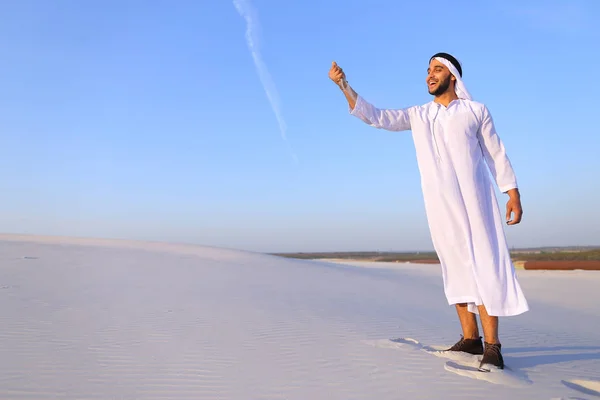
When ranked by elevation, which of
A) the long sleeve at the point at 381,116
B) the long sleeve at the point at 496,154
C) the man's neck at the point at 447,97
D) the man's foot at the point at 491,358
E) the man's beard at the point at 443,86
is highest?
the man's beard at the point at 443,86

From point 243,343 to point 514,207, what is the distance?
2553 millimetres

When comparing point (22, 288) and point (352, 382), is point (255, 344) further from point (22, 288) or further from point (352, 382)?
point (22, 288)

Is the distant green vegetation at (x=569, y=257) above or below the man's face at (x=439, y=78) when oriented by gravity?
below

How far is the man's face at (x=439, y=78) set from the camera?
379cm

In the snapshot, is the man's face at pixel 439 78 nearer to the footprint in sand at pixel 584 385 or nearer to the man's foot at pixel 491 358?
the man's foot at pixel 491 358

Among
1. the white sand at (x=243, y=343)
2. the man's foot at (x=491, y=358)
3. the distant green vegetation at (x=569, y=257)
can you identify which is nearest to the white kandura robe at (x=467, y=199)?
Result: the man's foot at (x=491, y=358)

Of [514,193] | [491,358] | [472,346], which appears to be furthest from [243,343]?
[514,193]

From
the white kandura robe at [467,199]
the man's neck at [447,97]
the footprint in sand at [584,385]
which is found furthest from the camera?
the man's neck at [447,97]

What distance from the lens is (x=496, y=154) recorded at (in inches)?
143

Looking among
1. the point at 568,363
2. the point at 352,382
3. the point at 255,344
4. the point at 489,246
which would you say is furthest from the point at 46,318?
the point at 568,363

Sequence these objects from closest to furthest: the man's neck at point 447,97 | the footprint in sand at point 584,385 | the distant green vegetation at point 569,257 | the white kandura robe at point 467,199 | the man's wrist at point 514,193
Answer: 1. the footprint in sand at point 584,385
2. the white kandura robe at point 467,199
3. the man's wrist at point 514,193
4. the man's neck at point 447,97
5. the distant green vegetation at point 569,257

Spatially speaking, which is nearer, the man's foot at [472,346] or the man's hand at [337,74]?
the man's hand at [337,74]

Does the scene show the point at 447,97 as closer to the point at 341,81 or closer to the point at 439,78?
the point at 439,78

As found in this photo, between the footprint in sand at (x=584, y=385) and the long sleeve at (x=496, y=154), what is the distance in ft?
4.59
